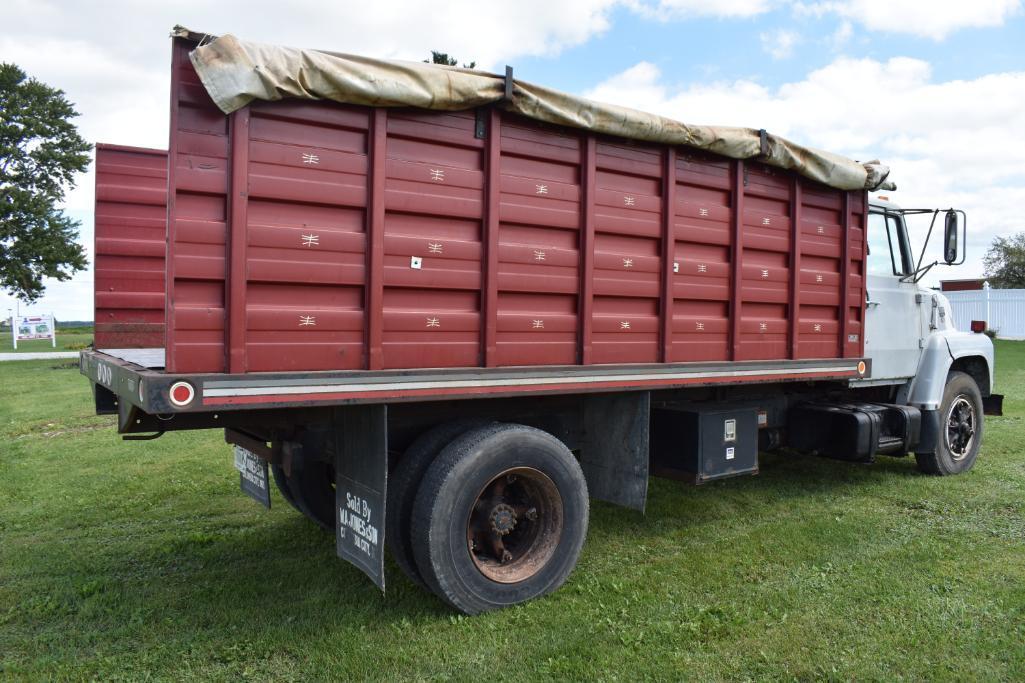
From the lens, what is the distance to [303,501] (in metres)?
5.12

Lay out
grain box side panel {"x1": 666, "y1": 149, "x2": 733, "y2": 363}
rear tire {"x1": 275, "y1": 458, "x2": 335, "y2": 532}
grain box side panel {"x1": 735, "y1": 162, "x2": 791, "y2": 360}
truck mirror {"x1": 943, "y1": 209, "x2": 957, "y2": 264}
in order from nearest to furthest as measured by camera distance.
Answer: grain box side panel {"x1": 666, "y1": 149, "x2": 733, "y2": 363}, rear tire {"x1": 275, "y1": 458, "x2": 335, "y2": 532}, grain box side panel {"x1": 735, "y1": 162, "x2": 791, "y2": 360}, truck mirror {"x1": 943, "y1": 209, "x2": 957, "y2": 264}

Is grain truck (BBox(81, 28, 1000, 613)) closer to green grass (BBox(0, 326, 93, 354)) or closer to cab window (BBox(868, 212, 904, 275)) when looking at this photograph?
cab window (BBox(868, 212, 904, 275))

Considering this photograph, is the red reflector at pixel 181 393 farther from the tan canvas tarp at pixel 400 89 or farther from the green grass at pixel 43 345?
the green grass at pixel 43 345

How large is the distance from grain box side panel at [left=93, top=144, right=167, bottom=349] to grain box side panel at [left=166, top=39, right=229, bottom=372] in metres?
2.28

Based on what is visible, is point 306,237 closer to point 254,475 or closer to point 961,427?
point 254,475

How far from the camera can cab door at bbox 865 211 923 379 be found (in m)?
6.49

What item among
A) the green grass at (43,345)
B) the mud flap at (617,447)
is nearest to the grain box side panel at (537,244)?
the mud flap at (617,447)

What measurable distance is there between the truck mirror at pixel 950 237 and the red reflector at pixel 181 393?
247 inches

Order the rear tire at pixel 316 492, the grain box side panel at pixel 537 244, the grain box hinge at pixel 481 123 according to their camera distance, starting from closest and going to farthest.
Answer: the grain box hinge at pixel 481 123 → the grain box side panel at pixel 537 244 → the rear tire at pixel 316 492

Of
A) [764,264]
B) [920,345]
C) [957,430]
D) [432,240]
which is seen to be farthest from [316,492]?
[957,430]

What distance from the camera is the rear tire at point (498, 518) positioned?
148 inches

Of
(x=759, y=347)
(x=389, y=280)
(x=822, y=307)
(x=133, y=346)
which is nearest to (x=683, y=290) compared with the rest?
(x=759, y=347)

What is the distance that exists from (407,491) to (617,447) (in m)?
1.52

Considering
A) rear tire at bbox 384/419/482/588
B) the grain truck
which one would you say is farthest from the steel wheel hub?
rear tire at bbox 384/419/482/588
